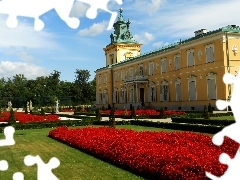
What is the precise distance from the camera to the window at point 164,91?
37.9m

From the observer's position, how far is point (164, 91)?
38.6 m

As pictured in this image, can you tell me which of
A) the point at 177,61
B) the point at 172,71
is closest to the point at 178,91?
the point at 172,71

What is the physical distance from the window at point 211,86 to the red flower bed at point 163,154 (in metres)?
20.0

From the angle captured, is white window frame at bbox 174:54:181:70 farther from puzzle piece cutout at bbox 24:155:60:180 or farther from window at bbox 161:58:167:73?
puzzle piece cutout at bbox 24:155:60:180

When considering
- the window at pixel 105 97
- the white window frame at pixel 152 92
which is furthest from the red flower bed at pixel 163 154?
Result: the window at pixel 105 97

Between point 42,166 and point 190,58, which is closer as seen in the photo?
point 42,166

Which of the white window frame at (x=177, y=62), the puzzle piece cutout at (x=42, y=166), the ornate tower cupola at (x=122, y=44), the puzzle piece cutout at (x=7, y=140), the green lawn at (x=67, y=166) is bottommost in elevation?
the green lawn at (x=67, y=166)

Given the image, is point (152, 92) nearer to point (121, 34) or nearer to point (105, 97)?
point (105, 97)

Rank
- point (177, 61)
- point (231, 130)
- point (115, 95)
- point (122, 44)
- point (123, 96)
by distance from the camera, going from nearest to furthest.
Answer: point (231, 130), point (177, 61), point (123, 96), point (115, 95), point (122, 44)

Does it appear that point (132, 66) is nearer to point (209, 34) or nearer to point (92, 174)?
point (209, 34)

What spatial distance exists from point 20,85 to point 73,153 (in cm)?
7766

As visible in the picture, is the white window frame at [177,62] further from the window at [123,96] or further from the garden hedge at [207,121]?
the garden hedge at [207,121]

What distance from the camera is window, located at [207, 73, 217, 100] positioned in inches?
1161

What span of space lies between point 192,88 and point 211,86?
2964mm
